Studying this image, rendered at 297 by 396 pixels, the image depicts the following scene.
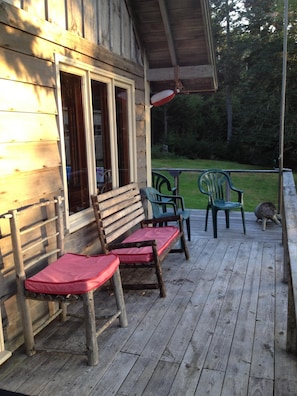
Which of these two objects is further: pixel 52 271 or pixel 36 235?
pixel 36 235

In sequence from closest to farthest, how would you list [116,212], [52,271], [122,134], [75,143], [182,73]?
[52,271]
[75,143]
[116,212]
[122,134]
[182,73]

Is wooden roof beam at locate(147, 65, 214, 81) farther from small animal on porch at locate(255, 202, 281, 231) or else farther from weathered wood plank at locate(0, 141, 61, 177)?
weathered wood plank at locate(0, 141, 61, 177)

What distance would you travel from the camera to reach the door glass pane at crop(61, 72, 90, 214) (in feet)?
10.2

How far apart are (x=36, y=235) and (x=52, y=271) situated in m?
0.36

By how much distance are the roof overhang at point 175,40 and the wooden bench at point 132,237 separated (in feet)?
5.15

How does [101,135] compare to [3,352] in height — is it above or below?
above

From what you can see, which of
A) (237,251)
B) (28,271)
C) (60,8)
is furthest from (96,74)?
(237,251)

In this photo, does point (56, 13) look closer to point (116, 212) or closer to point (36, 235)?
point (36, 235)

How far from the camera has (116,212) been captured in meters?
3.71

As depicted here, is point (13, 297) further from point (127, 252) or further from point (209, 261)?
point (209, 261)

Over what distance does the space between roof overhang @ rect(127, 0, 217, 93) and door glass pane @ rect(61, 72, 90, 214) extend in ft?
4.86

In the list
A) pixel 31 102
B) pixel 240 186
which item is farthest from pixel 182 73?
pixel 240 186

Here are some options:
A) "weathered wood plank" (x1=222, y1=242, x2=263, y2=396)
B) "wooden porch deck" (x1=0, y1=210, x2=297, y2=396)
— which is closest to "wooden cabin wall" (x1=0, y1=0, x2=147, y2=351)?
"wooden porch deck" (x1=0, y1=210, x2=297, y2=396)

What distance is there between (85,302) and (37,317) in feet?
2.33
